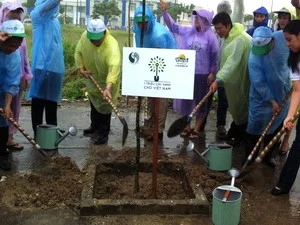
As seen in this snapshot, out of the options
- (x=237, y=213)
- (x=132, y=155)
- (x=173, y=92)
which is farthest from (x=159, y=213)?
(x=132, y=155)

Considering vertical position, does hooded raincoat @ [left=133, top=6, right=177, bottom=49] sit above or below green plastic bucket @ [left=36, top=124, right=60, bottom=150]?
above

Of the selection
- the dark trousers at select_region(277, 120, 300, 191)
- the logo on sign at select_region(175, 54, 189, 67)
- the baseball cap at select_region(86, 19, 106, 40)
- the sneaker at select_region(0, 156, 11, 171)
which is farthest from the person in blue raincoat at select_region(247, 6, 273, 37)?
the sneaker at select_region(0, 156, 11, 171)

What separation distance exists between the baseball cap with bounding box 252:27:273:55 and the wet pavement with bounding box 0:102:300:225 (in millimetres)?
1321

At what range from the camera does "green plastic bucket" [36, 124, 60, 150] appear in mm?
4770

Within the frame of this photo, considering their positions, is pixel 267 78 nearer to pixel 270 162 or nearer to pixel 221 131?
pixel 270 162

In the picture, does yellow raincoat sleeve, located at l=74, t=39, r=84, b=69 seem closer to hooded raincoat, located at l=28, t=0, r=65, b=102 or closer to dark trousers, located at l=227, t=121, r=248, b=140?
hooded raincoat, located at l=28, t=0, r=65, b=102

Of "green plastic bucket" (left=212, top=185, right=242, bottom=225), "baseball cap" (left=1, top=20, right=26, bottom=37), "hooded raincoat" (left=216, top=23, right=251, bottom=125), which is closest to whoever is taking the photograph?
"green plastic bucket" (left=212, top=185, right=242, bottom=225)

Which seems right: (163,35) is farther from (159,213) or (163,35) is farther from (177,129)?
(159,213)

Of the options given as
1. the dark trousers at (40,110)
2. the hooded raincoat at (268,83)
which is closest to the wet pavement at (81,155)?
the dark trousers at (40,110)

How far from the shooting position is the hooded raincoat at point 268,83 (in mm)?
4145

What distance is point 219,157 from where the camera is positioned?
429 centimetres

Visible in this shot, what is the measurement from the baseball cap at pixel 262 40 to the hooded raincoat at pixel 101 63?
1.59 meters

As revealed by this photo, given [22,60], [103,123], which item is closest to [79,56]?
[22,60]

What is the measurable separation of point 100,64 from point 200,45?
51.1 inches
